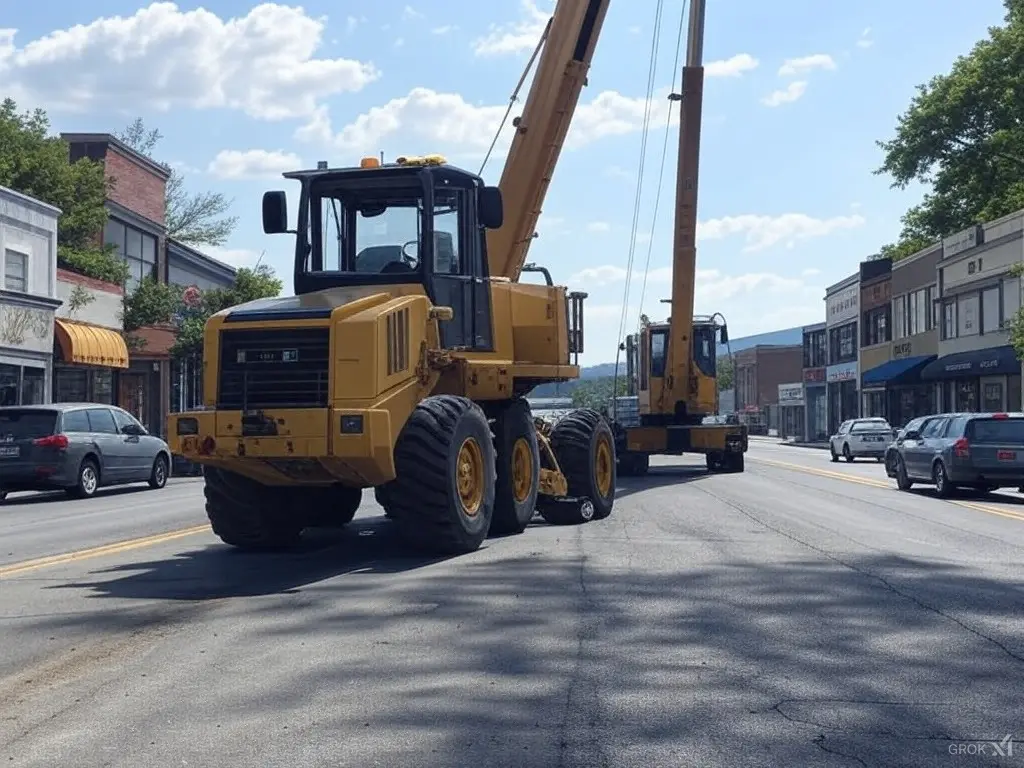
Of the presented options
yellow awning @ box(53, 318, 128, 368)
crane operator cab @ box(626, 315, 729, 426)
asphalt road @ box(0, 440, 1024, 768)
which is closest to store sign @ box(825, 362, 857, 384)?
crane operator cab @ box(626, 315, 729, 426)

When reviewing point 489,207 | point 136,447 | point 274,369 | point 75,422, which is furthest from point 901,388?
point 274,369

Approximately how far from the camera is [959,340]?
170 feet

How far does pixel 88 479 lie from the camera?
23312 millimetres

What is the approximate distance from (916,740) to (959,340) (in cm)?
4869

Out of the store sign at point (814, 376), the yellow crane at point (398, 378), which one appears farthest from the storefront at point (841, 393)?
the yellow crane at point (398, 378)

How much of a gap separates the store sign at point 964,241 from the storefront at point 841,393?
18.3 metres

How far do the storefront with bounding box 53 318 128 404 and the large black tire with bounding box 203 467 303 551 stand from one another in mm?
24591

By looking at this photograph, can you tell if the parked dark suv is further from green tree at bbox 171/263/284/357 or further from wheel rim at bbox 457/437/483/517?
green tree at bbox 171/263/284/357

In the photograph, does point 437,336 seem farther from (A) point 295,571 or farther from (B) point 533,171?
(B) point 533,171

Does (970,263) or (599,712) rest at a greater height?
(970,263)

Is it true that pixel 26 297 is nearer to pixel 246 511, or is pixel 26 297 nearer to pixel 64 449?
pixel 64 449

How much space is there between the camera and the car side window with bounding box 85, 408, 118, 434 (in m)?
23.8

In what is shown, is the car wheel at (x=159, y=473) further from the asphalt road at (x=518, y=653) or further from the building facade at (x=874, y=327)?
the building facade at (x=874, y=327)

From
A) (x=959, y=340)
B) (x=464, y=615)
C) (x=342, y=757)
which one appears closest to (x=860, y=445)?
(x=959, y=340)
